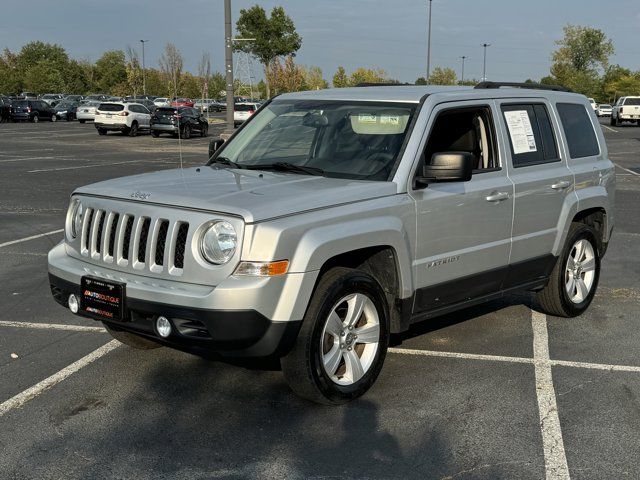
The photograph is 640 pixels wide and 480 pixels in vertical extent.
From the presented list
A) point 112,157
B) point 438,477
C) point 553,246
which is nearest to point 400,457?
point 438,477

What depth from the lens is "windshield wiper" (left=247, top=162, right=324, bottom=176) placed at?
502 centimetres

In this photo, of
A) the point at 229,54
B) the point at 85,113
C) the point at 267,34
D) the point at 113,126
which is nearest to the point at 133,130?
the point at 113,126

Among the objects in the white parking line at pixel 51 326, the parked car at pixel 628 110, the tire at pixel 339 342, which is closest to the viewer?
the tire at pixel 339 342

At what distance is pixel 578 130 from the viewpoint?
6.56 meters

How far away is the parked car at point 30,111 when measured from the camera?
4981 centimetres

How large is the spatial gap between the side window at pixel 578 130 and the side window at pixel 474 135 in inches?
42.1

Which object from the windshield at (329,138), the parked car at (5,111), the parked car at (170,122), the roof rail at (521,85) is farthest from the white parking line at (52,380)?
the parked car at (5,111)

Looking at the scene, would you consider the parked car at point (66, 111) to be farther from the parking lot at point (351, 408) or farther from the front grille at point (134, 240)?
the front grille at point (134, 240)

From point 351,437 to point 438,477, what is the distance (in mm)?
604

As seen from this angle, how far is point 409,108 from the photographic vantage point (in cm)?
516

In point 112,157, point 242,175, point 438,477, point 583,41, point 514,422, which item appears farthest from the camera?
point 583,41

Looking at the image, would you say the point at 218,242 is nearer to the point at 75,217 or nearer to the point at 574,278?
the point at 75,217

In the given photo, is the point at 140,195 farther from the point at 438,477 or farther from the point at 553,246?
the point at 553,246

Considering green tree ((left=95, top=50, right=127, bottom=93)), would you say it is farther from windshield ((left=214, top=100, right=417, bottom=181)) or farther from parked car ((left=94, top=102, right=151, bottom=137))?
windshield ((left=214, top=100, right=417, bottom=181))
